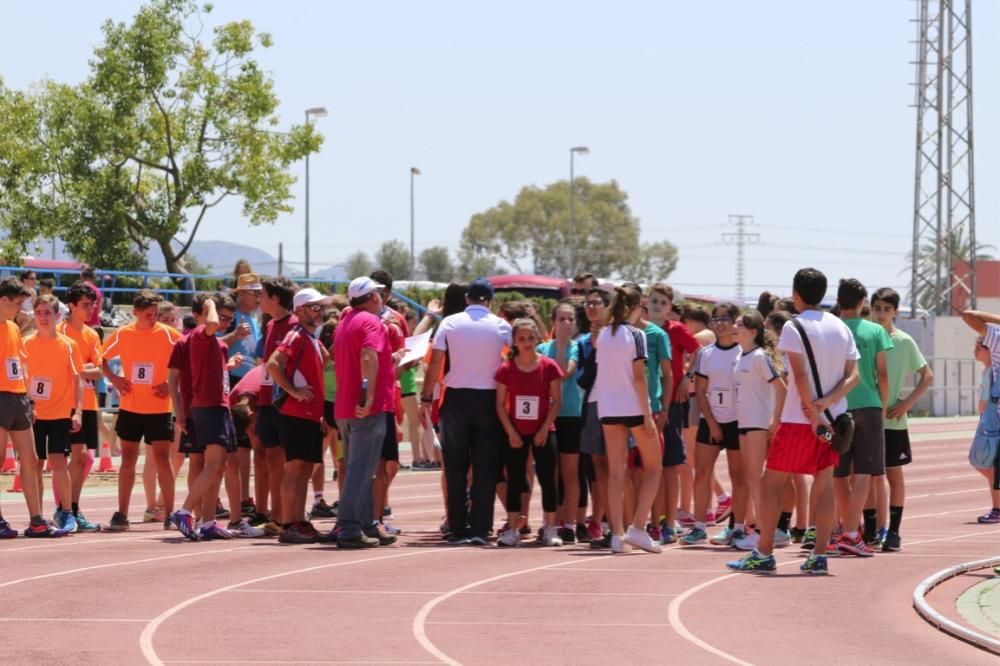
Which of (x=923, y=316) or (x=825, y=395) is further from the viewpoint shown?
(x=923, y=316)

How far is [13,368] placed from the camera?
1427 cm

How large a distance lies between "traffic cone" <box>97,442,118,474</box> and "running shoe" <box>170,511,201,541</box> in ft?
27.8

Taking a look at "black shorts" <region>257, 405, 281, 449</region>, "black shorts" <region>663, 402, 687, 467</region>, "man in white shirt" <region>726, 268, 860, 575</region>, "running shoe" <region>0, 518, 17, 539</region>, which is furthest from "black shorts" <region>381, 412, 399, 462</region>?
"man in white shirt" <region>726, 268, 860, 575</region>

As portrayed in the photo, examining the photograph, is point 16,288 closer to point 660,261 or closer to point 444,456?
point 444,456

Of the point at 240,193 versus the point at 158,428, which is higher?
the point at 240,193

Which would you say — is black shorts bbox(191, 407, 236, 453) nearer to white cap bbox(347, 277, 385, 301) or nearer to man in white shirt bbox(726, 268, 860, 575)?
white cap bbox(347, 277, 385, 301)

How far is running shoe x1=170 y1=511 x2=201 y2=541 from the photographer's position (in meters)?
14.2

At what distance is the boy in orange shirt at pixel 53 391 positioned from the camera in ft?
48.8

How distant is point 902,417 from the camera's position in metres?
14.0

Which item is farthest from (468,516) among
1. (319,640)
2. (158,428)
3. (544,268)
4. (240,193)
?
(544,268)

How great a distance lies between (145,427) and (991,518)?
326 inches

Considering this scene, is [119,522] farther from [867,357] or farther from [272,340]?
[867,357]

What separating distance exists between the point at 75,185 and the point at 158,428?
36.0 meters

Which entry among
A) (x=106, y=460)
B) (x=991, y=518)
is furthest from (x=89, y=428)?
(x=991, y=518)
